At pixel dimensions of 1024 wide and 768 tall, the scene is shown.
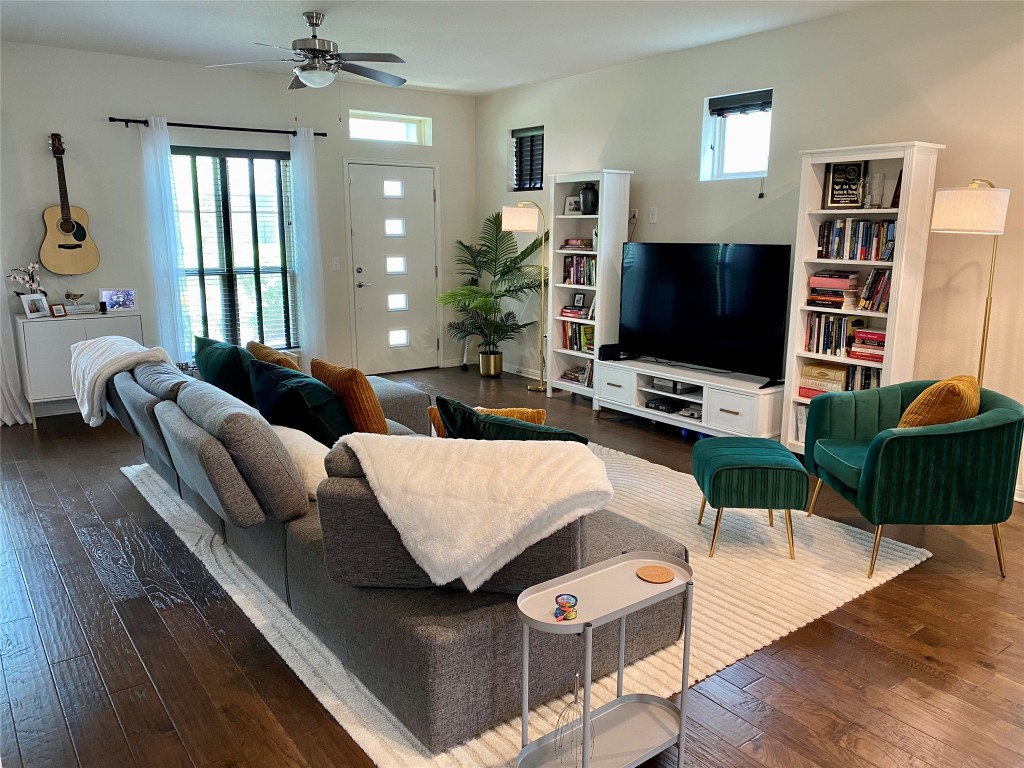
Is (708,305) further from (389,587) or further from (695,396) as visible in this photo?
(389,587)

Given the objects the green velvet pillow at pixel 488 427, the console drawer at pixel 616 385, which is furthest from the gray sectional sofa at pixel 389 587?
the console drawer at pixel 616 385

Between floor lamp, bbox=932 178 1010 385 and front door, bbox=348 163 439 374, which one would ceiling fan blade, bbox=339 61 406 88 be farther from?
floor lamp, bbox=932 178 1010 385

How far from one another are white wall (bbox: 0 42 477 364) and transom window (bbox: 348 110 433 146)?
0.34ft

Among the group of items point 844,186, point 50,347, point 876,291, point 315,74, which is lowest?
point 50,347

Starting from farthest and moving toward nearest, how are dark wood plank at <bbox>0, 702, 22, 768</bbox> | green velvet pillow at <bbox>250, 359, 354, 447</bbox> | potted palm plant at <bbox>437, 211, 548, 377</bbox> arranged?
1. potted palm plant at <bbox>437, 211, 548, 377</bbox>
2. green velvet pillow at <bbox>250, 359, 354, 447</bbox>
3. dark wood plank at <bbox>0, 702, 22, 768</bbox>

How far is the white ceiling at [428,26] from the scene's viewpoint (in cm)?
430

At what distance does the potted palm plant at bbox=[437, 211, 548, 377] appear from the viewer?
7098 mm

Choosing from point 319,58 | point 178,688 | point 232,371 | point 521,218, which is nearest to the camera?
point 178,688

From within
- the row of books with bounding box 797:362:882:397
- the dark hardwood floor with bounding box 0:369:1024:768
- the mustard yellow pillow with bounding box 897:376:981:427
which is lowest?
the dark hardwood floor with bounding box 0:369:1024:768

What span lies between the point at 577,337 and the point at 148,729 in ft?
14.9

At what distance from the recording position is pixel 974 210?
11.5 feet

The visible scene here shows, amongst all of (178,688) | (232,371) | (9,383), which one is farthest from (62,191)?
(178,688)

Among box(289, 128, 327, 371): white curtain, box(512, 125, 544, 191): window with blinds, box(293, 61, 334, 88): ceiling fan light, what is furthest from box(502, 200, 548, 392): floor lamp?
box(293, 61, 334, 88): ceiling fan light

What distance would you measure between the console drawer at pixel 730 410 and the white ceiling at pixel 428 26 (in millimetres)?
2264
